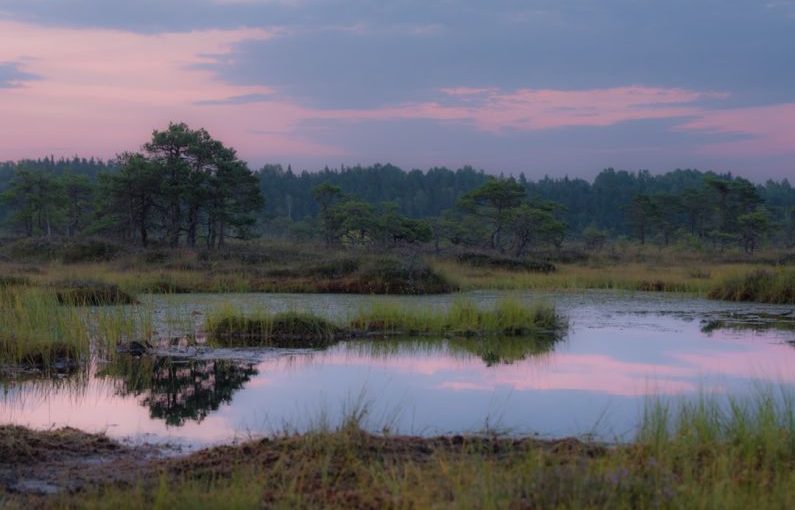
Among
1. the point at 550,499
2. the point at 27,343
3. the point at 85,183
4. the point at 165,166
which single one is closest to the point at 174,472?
the point at 550,499

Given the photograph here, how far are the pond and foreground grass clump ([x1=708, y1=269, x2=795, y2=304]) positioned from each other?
430cm

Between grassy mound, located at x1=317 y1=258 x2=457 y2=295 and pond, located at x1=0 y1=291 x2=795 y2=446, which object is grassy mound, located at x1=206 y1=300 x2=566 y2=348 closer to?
pond, located at x1=0 y1=291 x2=795 y2=446

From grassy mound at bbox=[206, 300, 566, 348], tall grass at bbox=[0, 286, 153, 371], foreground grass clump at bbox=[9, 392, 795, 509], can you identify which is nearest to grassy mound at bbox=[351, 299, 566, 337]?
grassy mound at bbox=[206, 300, 566, 348]

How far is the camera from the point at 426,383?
9969 mm

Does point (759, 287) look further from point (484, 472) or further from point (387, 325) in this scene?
point (484, 472)

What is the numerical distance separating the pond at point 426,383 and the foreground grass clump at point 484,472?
613 mm

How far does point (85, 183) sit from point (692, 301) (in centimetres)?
4030

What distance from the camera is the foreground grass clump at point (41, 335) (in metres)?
10.8

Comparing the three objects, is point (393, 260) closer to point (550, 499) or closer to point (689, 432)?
point (689, 432)

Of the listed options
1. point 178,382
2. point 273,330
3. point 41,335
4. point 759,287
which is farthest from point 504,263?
point 178,382

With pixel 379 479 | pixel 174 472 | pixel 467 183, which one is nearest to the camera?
pixel 379 479

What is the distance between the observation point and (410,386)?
32.1ft

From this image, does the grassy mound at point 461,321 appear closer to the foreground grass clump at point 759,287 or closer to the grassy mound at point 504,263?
the foreground grass clump at point 759,287

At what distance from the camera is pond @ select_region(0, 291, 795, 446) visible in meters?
7.89
